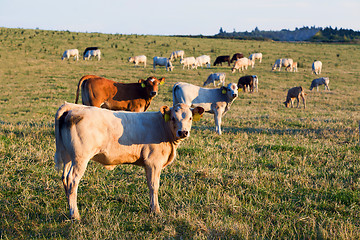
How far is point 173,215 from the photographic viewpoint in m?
4.14

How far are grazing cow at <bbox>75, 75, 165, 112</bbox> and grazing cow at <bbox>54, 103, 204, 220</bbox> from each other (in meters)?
5.39

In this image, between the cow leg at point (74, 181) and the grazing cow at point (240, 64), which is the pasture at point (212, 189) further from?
the grazing cow at point (240, 64)

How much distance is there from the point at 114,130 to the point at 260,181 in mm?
2709

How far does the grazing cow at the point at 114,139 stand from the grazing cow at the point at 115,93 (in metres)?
5.39

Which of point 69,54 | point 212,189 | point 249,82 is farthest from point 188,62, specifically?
point 212,189

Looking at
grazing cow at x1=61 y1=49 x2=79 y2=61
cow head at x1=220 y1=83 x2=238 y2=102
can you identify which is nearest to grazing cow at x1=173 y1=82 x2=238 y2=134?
cow head at x1=220 y1=83 x2=238 y2=102

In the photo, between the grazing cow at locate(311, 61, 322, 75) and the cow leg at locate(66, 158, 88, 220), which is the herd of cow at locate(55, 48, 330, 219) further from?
the grazing cow at locate(311, 61, 322, 75)

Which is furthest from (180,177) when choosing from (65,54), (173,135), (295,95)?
(65,54)

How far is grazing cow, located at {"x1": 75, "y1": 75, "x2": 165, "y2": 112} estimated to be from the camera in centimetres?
986

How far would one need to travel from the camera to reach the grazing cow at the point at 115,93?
986cm

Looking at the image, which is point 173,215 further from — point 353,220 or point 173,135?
point 353,220

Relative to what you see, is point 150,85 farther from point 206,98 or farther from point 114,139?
point 114,139

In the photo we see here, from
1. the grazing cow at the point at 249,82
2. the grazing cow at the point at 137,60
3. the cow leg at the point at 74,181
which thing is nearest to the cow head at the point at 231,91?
the cow leg at the point at 74,181

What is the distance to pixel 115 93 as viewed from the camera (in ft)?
33.3
